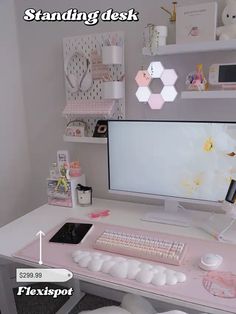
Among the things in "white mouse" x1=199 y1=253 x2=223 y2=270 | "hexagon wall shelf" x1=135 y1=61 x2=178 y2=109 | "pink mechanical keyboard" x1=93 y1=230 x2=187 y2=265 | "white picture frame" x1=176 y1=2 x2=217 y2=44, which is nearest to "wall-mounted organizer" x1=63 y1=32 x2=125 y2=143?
"hexagon wall shelf" x1=135 y1=61 x2=178 y2=109

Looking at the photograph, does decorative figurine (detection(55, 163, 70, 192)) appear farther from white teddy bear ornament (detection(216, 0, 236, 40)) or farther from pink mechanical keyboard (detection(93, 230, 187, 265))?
white teddy bear ornament (detection(216, 0, 236, 40))

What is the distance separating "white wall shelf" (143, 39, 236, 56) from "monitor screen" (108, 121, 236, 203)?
1.04 ft

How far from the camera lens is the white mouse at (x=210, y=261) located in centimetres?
101

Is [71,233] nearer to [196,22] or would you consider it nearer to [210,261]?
[210,261]

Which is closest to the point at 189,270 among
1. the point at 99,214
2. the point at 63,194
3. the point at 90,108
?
the point at 99,214

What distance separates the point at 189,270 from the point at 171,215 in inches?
18.0

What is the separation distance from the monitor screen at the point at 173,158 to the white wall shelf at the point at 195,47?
1.04ft

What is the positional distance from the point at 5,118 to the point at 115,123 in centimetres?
82

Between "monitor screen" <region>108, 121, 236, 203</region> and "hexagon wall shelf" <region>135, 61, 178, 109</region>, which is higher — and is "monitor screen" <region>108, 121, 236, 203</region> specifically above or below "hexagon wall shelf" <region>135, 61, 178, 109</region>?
below

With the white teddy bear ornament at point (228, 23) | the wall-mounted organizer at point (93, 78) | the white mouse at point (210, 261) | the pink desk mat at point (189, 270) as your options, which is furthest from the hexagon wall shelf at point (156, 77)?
the white mouse at point (210, 261)

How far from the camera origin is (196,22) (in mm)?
1264

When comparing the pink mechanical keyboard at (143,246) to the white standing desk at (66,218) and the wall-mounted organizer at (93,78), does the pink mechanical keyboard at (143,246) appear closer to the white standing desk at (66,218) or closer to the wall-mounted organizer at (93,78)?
the white standing desk at (66,218)

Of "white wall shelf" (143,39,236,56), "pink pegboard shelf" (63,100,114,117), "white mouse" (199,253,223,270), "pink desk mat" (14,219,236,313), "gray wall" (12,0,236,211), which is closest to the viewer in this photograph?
"pink desk mat" (14,219,236,313)

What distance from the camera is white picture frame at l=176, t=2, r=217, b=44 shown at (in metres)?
1.24
